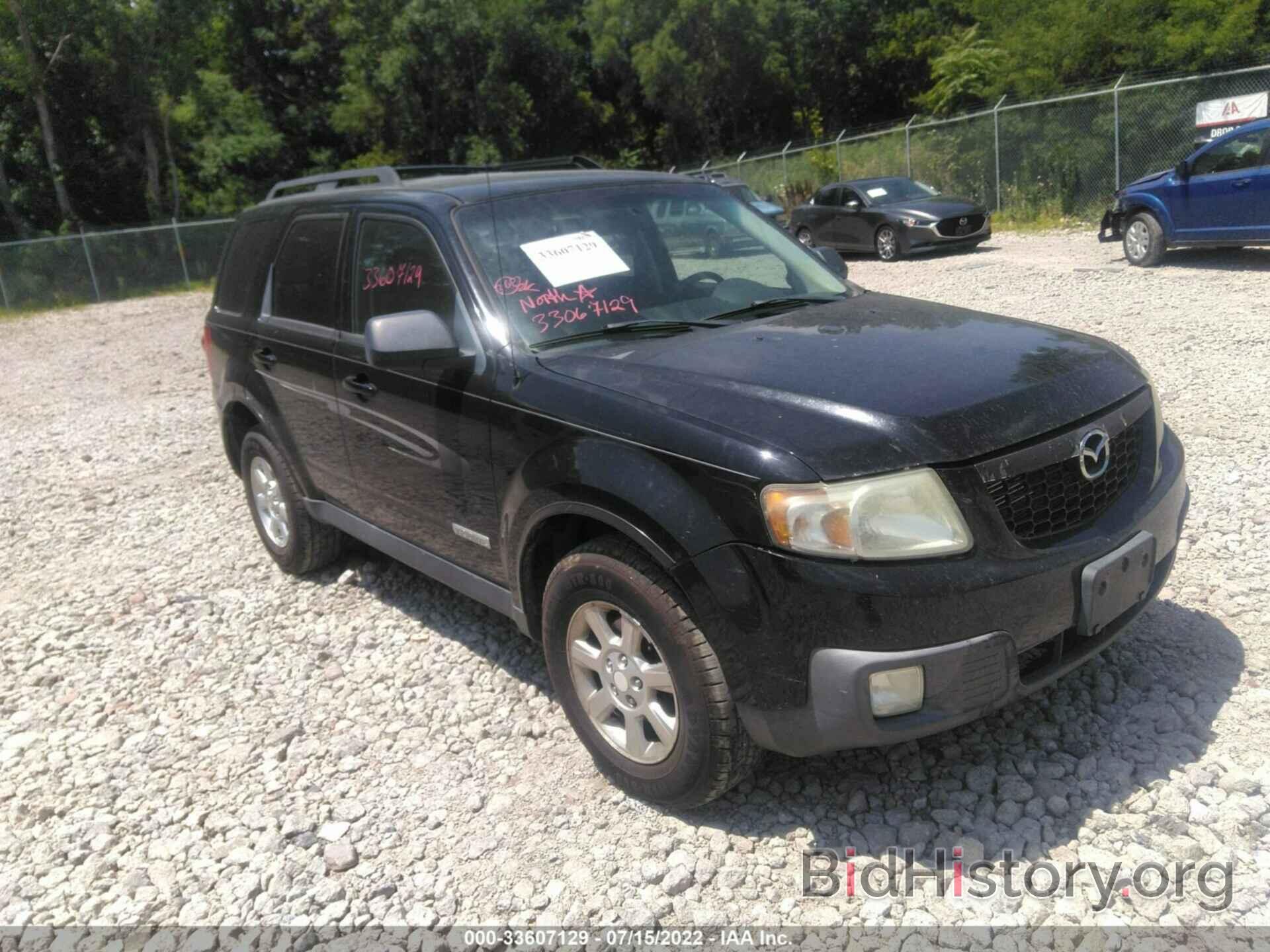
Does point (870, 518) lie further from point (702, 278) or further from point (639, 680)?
point (702, 278)

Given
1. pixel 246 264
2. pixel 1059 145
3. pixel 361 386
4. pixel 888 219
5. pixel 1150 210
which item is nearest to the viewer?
pixel 361 386

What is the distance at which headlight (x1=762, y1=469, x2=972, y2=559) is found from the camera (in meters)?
2.64

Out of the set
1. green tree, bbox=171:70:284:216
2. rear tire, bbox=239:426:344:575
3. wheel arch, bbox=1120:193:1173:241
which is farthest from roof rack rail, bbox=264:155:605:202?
green tree, bbox=171:70:284:216

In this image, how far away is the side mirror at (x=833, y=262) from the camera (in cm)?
448

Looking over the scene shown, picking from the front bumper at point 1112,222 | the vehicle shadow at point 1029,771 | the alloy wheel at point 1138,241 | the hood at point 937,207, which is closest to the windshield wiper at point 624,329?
the vehicle shadow at point 1029,771

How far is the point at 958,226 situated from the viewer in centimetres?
1706

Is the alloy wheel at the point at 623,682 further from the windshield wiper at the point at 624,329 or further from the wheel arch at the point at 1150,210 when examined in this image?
the wheel arch at the point at 1150,210

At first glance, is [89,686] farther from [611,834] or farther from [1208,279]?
[1208,279]

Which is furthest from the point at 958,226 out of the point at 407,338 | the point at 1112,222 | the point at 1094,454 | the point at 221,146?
the point at 221,146

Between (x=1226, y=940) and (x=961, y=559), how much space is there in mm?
1095

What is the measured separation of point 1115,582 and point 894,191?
1662 cm

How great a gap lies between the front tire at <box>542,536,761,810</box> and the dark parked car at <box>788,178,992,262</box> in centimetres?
1513

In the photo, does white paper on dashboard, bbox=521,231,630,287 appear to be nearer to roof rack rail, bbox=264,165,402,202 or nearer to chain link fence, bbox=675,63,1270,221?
roof rack rail, bbox=264,165,402,202

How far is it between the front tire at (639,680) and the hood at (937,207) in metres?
15.3
